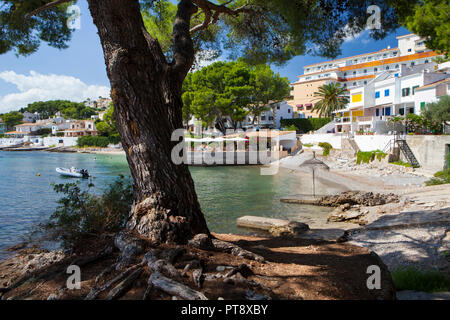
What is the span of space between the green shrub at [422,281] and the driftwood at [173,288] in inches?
123

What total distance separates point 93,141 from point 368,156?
71.1 metres

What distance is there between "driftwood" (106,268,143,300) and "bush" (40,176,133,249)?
254 cm

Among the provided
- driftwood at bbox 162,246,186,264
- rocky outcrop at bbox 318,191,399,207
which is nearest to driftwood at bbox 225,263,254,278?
driftwood at bbox 162,246,186,264

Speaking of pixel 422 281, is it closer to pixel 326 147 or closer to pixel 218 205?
pixel 218 205

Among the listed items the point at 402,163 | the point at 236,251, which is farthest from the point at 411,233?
the point at 402,163

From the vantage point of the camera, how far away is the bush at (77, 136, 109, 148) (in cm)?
7444

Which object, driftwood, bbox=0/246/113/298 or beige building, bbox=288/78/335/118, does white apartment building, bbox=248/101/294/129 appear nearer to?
beige building, bbox=288/78/335/118

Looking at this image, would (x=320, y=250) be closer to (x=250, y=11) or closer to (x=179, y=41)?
(x=179, y=41)

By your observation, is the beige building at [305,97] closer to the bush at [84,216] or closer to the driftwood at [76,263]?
the bush at [84,216]

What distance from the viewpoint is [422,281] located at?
13.3ft

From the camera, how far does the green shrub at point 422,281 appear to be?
3.86 metres

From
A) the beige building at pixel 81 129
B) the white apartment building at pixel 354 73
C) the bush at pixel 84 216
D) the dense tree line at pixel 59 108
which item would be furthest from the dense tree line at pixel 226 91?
the dense tree line at pixel 59 108

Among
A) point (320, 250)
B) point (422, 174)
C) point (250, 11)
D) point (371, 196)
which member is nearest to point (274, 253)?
point (320, 250)

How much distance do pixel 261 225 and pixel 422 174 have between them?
1475 cm
